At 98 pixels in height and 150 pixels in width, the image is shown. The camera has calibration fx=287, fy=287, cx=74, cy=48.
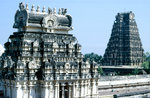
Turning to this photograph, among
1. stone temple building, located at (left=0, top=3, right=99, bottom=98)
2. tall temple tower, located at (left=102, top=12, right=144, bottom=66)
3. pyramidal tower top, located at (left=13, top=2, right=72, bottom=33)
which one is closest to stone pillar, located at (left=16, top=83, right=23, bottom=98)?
stone temple building, located at (left=0, top=3, right=99, bottom=98)

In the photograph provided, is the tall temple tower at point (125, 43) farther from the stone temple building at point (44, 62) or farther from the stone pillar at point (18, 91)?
the stone pillar at point (18, 91)

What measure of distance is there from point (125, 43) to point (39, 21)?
53899mm

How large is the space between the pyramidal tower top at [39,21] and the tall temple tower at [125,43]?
50.2m

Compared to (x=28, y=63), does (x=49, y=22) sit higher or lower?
higher

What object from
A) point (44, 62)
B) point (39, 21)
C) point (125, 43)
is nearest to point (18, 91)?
point (44, 62)

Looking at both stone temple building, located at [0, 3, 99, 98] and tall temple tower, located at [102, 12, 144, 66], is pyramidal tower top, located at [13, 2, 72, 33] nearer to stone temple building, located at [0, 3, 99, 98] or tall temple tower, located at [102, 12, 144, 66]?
stone temple building, located at [0, 3, 99, 98]

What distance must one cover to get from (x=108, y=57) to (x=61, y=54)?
55171mm

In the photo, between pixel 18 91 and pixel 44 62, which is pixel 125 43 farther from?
pixel 18 91

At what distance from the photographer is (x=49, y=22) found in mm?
37344

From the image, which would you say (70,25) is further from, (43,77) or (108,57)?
(108,57)

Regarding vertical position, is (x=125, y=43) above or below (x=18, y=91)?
above

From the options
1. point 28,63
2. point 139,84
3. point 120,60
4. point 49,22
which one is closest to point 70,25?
point 49,22

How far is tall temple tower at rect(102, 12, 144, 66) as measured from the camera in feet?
283

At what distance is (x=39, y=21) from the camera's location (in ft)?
121
